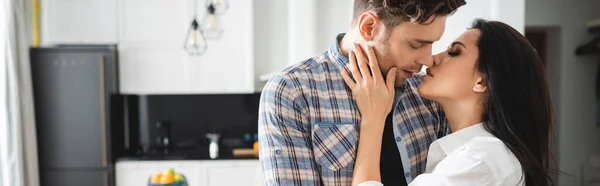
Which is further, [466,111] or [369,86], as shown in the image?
[466,111]

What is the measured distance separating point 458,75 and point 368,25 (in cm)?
30

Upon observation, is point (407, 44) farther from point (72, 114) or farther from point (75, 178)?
point (75, 178)

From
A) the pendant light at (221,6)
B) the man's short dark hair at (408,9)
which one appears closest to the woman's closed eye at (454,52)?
the man's short dark hair at (408,9)

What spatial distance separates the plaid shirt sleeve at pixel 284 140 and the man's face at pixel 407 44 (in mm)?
279

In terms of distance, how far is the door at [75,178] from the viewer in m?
3.72

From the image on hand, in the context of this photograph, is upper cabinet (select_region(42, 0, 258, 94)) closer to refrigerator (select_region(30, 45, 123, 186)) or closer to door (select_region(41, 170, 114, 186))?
refrigerator (select_region(30, 45, 123, 186))

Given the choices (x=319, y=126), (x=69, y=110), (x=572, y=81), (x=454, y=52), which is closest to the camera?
(x=319, y=126)

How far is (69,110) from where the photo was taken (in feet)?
12.1

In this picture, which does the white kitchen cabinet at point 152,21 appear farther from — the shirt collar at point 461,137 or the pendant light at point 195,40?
the shirt collar at point 461,137

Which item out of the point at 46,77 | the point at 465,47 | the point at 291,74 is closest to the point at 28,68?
the point at 46,77

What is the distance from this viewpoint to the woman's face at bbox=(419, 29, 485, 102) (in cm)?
140

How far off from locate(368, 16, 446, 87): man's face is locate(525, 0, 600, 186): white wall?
2249 mm

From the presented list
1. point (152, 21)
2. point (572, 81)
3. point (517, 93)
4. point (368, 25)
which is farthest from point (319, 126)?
point (152, 21)

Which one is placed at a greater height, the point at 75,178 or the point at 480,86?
the point at 480,86
